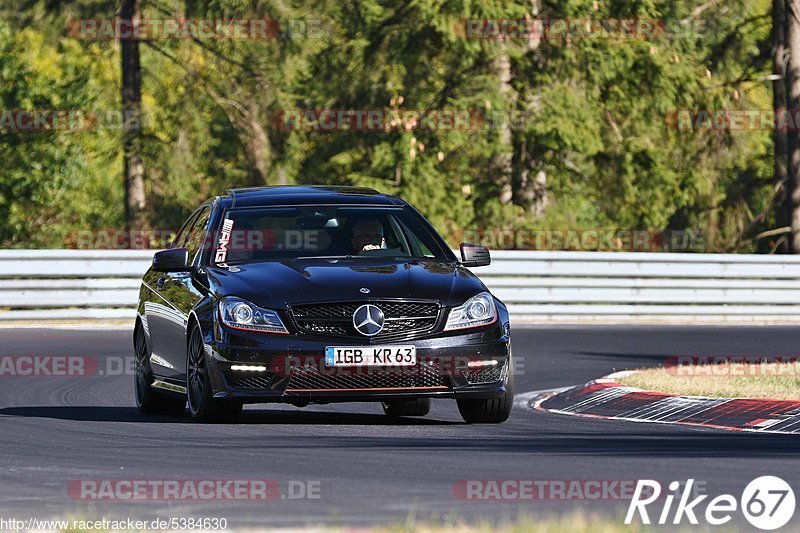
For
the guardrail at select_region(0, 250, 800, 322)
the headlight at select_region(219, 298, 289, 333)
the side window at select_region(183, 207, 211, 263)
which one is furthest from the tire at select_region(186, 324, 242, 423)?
the guardrail at select_region(0, 250, 800, 322)

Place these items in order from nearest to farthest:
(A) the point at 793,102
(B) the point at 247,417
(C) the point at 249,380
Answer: (C) the point at 249,380 → (B) the point at 247,417 → (A) the point at 793,102

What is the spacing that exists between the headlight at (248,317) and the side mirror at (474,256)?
1.81 meters

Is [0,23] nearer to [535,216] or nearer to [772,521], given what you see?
[535,216]

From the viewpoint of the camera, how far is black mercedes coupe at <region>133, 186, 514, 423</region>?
36.2 feet

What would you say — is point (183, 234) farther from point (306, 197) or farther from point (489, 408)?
point (489, 408)

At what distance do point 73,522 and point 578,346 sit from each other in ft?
47.0

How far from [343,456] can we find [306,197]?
137 inches

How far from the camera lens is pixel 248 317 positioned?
11.1m

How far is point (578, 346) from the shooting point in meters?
20.8

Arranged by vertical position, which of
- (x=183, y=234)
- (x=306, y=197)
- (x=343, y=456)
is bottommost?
(x=343, y=456)

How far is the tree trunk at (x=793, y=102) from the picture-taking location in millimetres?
32781

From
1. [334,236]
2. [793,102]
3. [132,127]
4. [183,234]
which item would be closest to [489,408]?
[334,236]

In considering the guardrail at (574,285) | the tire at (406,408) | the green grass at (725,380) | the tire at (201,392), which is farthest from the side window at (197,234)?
the guardrail at (574,285)

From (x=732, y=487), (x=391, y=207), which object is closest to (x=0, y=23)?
(x=391, y=207)
